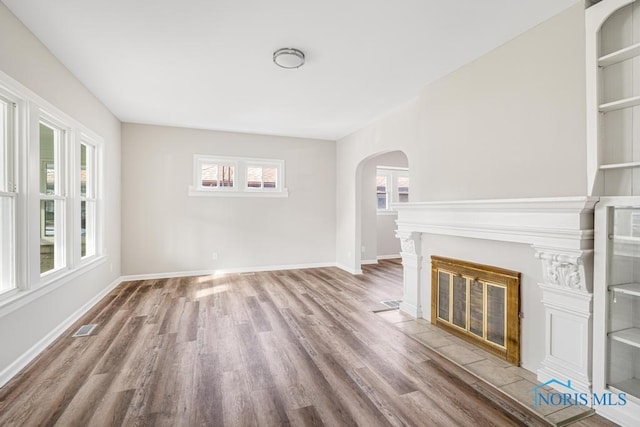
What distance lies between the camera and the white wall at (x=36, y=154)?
2.31m

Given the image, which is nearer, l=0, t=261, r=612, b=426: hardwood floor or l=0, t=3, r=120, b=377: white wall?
l=0, t=261, r=612, b=426: hardwood floor

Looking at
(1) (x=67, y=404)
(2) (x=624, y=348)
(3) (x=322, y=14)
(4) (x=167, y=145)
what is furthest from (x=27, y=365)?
(2) (x=624, y=348)

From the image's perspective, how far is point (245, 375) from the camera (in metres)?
2.37

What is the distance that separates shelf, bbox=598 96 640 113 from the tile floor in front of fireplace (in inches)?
76.9

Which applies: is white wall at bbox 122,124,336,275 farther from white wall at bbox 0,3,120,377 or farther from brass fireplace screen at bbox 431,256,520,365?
brass fireplace screen at bbox 431,256,520,365

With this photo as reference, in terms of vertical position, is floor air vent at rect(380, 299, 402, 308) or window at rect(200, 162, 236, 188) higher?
window at rect(200, 162, 236, 188)

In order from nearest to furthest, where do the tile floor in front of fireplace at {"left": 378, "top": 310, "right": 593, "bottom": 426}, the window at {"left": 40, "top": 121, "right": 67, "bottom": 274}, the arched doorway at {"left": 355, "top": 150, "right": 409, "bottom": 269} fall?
the tile floor in front of fireplace at {"left": 378, "top": 310, "right": 593, "bottom": 426}
the window at {"left": 40, "top": 121, "right": 67, "bottom": 274}
the arched doorway at {"left": 355, "top": 150, "right": 409, "bottom": 269}

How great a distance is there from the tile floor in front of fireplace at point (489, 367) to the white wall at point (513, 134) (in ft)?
0.65

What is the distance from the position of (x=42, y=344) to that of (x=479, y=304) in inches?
159

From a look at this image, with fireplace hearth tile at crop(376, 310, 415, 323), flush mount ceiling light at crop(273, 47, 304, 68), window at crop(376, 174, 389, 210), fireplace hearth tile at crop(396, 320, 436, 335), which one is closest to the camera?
flush mount ceiling light at crop(273, 47, 304, 68)

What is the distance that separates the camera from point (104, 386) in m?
2.21

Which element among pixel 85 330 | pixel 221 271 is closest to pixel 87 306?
pixel 85 330

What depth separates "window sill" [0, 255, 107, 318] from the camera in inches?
90.2

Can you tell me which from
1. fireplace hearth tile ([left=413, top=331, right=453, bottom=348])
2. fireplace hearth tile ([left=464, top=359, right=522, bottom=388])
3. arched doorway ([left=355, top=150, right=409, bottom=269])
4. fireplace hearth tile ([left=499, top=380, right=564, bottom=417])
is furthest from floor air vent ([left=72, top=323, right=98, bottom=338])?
arched doorway ([left=355, top=150, right=409, bottom=269])
